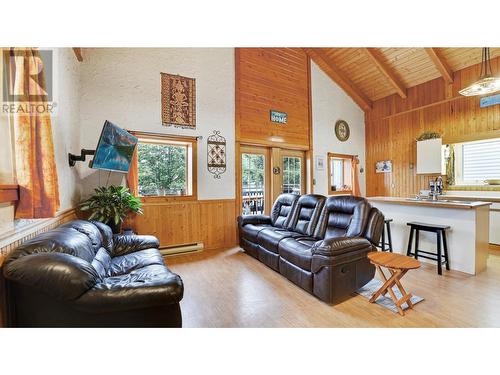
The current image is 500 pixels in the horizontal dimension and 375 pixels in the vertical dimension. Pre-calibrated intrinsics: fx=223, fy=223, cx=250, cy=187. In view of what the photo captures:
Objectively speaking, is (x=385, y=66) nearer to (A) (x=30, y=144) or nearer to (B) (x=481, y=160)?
(B) (x=481, y=160)

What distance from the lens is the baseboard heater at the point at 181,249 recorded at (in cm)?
381

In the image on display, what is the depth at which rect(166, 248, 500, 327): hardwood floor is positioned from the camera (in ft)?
6.31

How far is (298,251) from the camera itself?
2.53 metres

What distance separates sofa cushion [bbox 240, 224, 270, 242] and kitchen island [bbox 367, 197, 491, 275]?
2231mm

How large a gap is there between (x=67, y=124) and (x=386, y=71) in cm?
612

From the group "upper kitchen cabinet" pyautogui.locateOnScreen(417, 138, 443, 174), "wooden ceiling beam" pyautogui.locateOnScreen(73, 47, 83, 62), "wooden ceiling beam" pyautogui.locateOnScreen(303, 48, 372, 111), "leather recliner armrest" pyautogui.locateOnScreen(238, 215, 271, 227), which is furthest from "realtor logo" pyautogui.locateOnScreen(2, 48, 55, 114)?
"upper kitchen cabinet" pyautogui.locateOnScreen(417, 138, 443, 174)

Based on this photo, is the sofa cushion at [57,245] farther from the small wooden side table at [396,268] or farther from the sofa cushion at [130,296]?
the small wooden side table at [396,268]

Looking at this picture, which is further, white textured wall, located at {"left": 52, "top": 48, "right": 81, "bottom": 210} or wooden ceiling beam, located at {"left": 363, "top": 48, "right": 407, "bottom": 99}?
wooden ceiling beam, located at {"left": 363, "top": 48, "right": 407, "bottom": 99}

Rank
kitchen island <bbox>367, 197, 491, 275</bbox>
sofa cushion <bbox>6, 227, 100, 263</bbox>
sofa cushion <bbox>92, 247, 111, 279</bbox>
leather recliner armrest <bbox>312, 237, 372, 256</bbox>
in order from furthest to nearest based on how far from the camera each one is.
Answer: kitchen island <bbox>367, 197, 491, 275</bbox>, leather recliner armrest <bbox>312, 237, 372, 256</bbox>, sofa cushion <bbox>92, 247, 111, 279</bbox>, sofa cushion <bbox>6, 227, 100, 263</bbox>

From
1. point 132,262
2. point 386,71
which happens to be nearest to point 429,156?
point 386,71

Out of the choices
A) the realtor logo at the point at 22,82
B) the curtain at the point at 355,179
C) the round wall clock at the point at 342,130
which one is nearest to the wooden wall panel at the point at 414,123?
the curtain at the point at 355,179

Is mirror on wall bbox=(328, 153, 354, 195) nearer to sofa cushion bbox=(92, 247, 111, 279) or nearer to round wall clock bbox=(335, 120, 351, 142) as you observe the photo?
round wall clock bbox=(335, 120, 351, 142)

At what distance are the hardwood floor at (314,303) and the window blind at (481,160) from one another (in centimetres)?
227
